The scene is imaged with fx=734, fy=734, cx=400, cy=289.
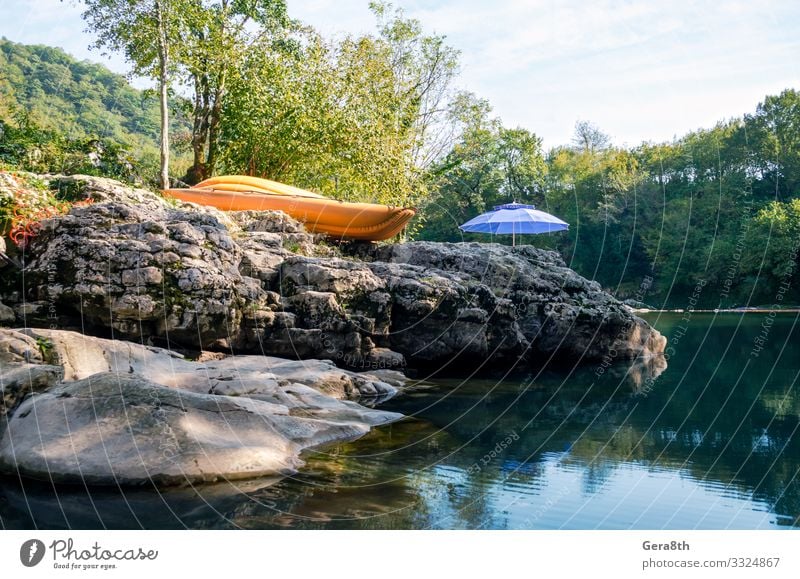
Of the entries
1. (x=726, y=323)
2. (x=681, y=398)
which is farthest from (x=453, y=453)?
(x=726, y=323)

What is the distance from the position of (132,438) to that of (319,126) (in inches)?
590

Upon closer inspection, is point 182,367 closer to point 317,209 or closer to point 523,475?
point 523,475

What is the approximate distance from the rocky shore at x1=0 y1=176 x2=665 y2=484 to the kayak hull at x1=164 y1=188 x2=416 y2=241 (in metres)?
0.45

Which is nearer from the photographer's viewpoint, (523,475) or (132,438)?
(132,438)

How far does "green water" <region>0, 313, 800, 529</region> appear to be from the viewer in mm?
4465

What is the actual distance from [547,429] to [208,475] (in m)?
4.19

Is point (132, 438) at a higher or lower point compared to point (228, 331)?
lower

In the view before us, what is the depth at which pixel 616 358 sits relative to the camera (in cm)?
1478

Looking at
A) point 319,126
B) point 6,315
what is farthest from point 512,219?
point 6,315

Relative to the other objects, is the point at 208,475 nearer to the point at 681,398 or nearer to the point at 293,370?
the point at 293,370

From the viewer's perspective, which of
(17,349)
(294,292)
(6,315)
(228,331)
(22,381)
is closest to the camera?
(22,381)

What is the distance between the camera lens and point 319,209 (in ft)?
45.6
